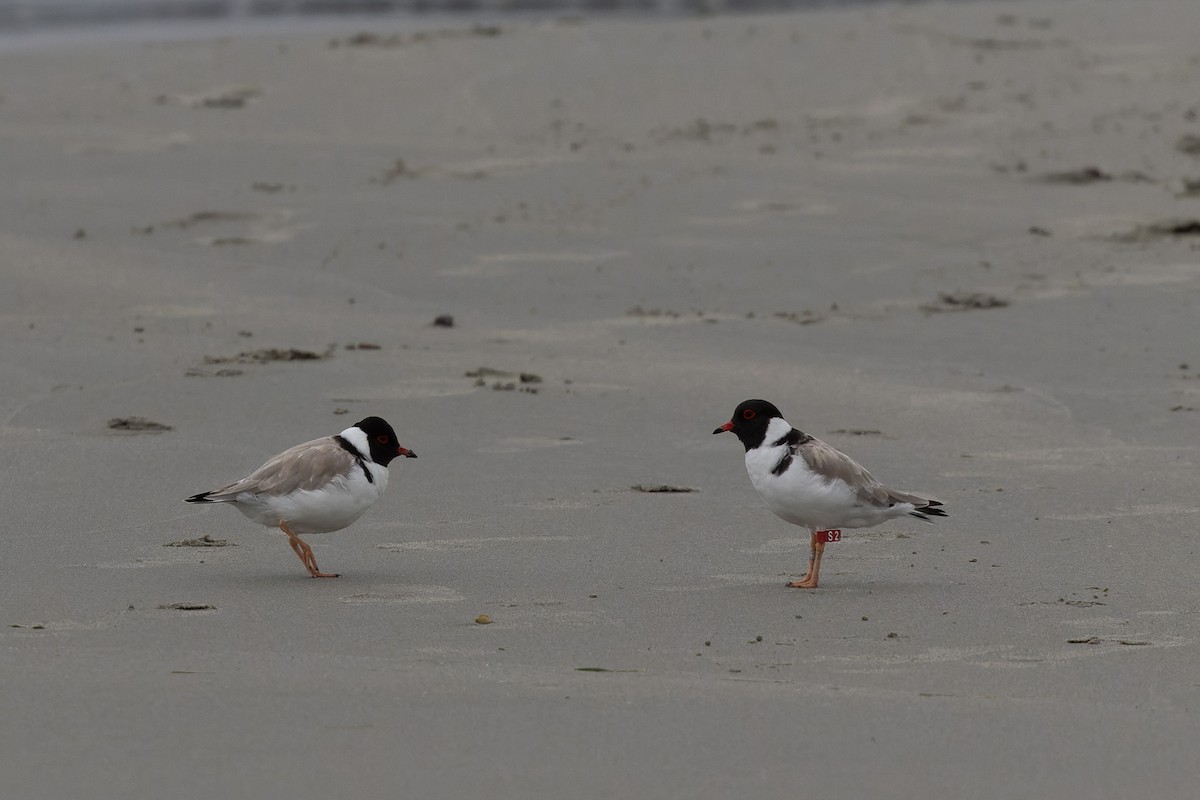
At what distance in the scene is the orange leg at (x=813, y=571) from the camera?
681cm

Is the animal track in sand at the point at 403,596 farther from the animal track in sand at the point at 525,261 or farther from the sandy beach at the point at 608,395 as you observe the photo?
the animal track in sand at the point at 525,261

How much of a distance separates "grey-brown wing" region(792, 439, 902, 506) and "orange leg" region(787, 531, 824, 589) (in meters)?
0.25

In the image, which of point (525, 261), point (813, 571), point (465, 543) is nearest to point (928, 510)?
point (813, 571)

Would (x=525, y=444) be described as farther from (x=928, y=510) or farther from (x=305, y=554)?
(x=928, y=510)

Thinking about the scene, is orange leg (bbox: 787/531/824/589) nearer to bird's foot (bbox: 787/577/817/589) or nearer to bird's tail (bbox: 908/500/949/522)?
bird's foot (bbox: 787/577/817/589)

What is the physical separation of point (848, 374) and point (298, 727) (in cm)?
656

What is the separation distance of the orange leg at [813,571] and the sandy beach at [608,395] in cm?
6

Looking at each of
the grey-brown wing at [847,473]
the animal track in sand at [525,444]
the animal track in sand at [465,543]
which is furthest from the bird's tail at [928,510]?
the animal track in sand at [525,444]

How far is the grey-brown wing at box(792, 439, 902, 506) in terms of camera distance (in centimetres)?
700

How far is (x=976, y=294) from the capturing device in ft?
41.1

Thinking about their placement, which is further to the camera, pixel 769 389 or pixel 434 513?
pixel 769 389

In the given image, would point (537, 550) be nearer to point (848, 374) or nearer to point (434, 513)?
point (434, 513)

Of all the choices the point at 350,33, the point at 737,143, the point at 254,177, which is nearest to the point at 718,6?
the point at 350,33

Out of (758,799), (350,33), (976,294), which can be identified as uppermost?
(350,33)
